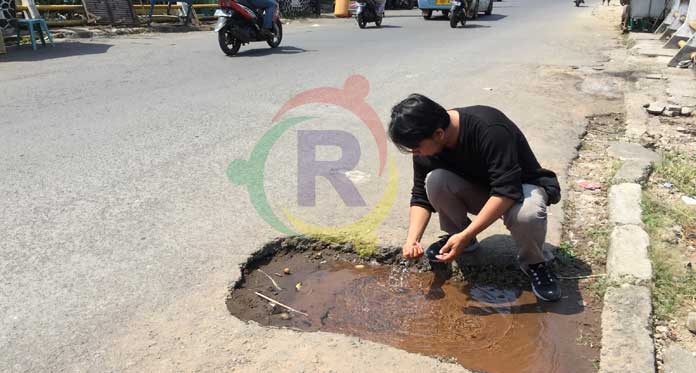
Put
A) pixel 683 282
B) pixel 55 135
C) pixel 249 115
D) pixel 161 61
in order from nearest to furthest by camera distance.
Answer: pixel 683 282, pixel 55 135, pixel 249 115, pixel 161 61

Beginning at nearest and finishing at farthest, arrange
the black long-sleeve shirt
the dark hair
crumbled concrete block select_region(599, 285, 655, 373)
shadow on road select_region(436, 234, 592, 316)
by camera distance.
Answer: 1. crumbled concrete block select_region(599, 285, 655, 373)
2. the dark hair
3. the black long-sleeve shirt
4. shadow on road select_region(436, 234, 592, 316)

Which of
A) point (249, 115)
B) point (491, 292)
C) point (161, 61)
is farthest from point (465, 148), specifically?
point (161, 61)

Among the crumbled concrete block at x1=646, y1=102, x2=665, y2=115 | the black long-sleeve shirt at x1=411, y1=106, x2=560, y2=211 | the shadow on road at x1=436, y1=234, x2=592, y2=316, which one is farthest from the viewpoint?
the crumbled concrete block at x1=646, y1=102, x2=665, y2=115

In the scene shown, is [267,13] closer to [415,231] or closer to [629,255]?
[415,231]

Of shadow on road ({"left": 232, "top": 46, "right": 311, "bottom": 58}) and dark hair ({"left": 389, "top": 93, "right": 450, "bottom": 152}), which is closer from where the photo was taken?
dark hair ({"left": 389, "top": 93, "right": 450, "bottom": 152})

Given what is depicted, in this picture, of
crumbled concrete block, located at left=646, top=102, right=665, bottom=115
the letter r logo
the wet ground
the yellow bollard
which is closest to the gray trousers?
the wet ground

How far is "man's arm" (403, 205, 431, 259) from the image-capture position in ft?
8.46

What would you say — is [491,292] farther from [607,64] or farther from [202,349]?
[607,64]

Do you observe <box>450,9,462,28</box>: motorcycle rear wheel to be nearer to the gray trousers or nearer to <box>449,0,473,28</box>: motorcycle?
<box>449,0,473,28</box>: motorcycle

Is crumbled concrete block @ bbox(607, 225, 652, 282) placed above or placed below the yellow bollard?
above

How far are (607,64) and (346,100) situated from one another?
5649 mm

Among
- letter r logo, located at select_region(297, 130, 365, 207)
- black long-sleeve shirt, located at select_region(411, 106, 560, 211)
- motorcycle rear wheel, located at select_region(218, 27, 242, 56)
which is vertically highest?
black long-sleeve shirt, located at select_region(411, 106, 560, 211)

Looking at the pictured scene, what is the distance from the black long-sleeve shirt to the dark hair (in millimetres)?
191

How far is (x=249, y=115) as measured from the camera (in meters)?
5.62
